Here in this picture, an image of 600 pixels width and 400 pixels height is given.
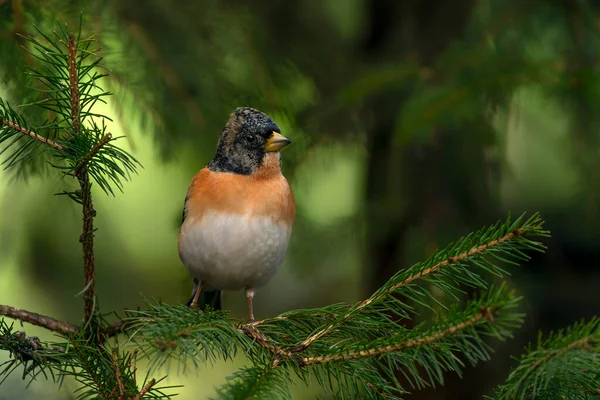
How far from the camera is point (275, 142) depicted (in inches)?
98.8

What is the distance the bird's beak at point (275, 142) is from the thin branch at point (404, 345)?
1021 millimetres

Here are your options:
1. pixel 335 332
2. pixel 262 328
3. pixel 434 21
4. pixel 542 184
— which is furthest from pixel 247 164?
pixel 542 184

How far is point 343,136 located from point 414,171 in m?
0.35

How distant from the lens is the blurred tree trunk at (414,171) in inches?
120

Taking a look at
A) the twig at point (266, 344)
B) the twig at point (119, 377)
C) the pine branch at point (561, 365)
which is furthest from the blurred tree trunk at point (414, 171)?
the twig at point (119, 377)

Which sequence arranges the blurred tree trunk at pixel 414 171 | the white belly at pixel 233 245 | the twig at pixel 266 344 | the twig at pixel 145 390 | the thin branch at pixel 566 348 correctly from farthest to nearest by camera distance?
the blurred tree trunk at pixel 414 171, the white belly at pixel 233 245, the twig at pixel 266 344, the twig at pixel 145 390, the thin branch at pixel 566 348

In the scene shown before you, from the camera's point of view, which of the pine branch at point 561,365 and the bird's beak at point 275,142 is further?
the bird's beak at point 275,142

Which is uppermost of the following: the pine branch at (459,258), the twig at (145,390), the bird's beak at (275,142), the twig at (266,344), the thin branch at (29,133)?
the bird's beak at (275,142)

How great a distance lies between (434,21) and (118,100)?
165cm

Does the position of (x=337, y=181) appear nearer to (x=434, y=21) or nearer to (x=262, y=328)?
(x=434, y=21)

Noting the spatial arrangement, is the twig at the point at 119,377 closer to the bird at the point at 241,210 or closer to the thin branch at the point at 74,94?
the thin branch at the point at 74,94

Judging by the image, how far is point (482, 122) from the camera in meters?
2.84

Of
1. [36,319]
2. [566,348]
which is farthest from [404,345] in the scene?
[36,319]

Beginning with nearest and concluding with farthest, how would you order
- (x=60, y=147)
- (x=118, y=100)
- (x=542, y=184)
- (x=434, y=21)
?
(x=60, y=147) < (x=118, y=100) < (x=434, y=21) < (x=542, y=184)
